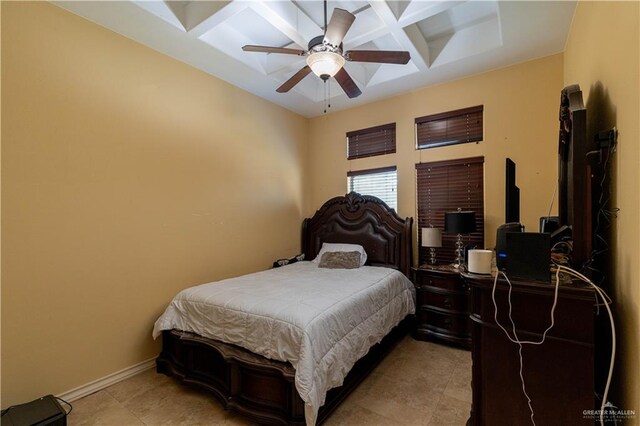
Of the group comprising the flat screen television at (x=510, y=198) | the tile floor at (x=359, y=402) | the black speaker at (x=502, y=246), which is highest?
the flat screen television at (x=510, y=198)

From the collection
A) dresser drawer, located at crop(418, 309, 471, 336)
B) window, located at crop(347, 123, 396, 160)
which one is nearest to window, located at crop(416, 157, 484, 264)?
window, located at crop(347, 123, 396, 160)

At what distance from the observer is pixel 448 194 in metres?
3.57

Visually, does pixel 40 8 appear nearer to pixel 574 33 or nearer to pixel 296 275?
pixel 296 275

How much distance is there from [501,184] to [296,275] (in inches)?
100

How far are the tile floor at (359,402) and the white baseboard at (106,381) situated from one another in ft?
0.16

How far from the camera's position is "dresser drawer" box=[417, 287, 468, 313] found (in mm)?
3068

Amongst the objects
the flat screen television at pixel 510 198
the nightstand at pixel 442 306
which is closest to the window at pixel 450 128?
the flat screen television at pixel 510 198

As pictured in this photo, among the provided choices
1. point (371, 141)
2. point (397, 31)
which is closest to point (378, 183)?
point (371, 141)

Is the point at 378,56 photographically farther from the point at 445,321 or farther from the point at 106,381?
the point at 106,381

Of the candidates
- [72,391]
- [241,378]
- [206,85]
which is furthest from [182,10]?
[72,391]

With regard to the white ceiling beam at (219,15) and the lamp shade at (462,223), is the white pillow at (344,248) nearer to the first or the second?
the lamp shade at (462,223)

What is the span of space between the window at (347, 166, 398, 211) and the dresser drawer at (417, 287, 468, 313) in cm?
126

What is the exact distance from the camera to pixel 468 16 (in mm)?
2871

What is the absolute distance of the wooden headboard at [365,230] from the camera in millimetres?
3707
